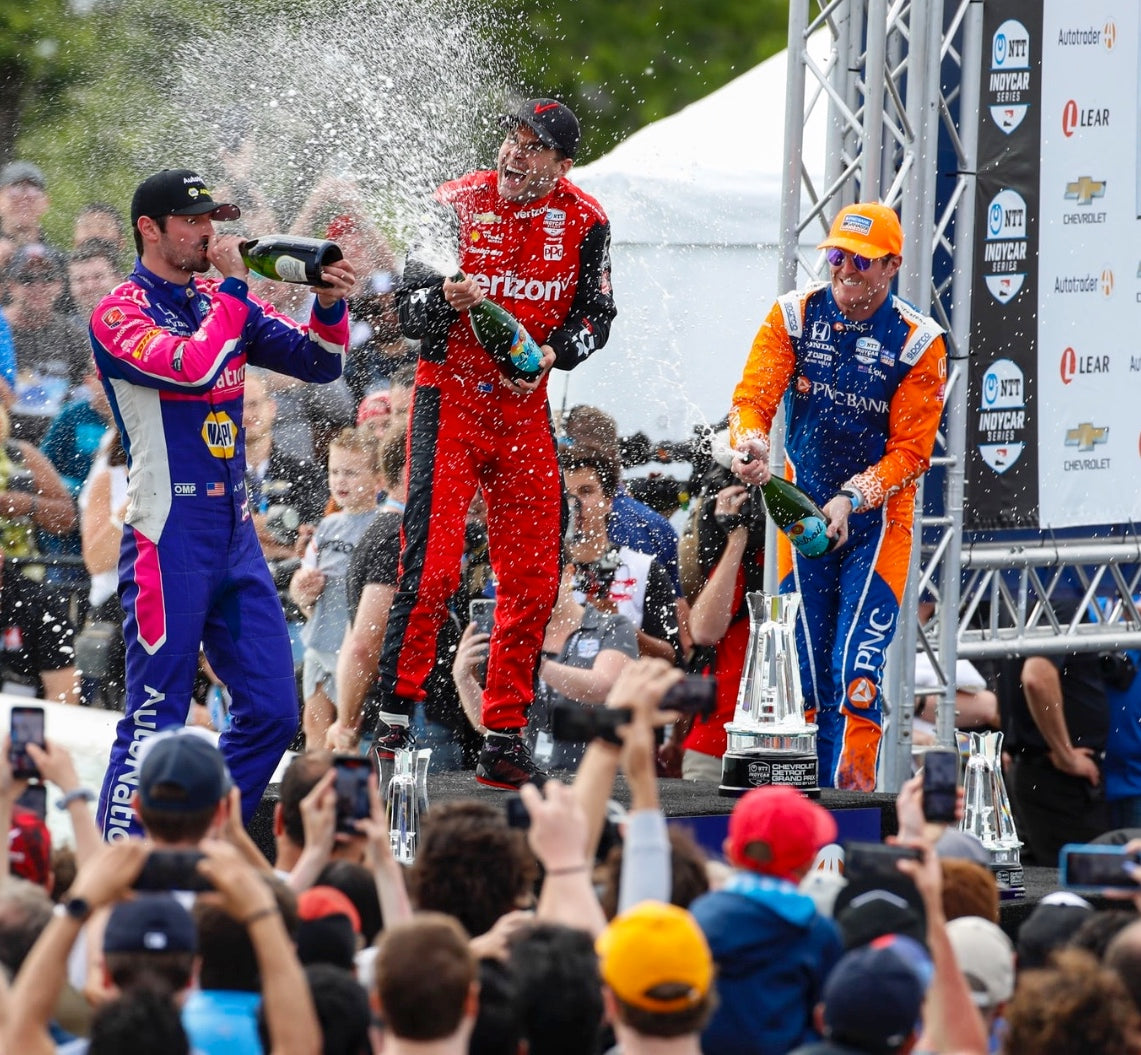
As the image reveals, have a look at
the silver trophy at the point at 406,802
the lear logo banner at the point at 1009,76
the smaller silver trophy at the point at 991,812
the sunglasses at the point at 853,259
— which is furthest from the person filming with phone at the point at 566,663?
the lear logo banner at the point at 1009,76

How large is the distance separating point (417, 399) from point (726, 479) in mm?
1839

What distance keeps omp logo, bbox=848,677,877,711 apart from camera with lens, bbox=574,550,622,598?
115cm

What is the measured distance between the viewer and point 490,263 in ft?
21.0

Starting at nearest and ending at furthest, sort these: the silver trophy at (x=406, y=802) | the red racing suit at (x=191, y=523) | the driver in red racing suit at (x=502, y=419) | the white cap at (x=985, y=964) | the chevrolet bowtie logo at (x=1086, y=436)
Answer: the white cap at (x=985, y=964), the red racing suit at (x=191, y=523), the silver trophy at (x=406, y=802), the driver in red racing suit at (x=502, y=419), the chevrolet bowtie logo at (x=1086, y=436)

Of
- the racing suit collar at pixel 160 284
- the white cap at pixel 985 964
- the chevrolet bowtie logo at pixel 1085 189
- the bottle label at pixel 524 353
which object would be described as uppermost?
the chevrolet bowtie logo at pixel 1085 189

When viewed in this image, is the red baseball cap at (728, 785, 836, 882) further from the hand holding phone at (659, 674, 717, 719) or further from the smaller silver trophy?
the smaller silver trophy

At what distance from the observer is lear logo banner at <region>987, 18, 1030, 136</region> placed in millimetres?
7883

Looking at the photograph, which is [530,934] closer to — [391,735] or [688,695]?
[688,695]

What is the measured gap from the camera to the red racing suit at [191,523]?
5.40 m

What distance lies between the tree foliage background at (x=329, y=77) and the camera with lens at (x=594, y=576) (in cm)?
171

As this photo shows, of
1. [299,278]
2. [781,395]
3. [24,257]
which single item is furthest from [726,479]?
[24,257]

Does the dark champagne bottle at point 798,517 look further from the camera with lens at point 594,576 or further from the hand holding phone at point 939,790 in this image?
the hand holding phone at point 939,790

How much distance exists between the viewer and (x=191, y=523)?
5.46 meters

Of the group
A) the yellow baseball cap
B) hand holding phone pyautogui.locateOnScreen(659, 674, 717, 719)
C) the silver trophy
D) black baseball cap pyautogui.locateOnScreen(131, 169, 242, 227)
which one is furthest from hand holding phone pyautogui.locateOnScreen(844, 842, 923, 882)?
black baseball cap pyautogui.locateOnScreen(131, 169, 242, 227)
